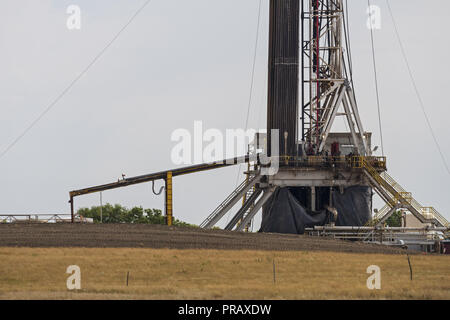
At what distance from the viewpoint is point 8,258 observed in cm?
4634

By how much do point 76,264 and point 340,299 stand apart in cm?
1419

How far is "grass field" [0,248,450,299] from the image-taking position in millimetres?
37438

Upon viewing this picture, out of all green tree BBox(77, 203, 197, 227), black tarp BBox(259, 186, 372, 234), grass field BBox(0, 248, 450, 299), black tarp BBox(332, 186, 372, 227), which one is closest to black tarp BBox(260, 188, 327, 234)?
black tarp BBox(259, 186, 372, 234)

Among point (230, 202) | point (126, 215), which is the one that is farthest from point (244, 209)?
point (126, 215)

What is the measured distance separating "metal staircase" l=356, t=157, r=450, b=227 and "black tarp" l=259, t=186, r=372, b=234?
140cm

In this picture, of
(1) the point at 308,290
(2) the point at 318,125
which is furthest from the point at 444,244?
(1) the point at 308,290

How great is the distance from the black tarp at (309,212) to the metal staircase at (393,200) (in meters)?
1.40

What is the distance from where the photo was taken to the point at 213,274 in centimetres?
4419

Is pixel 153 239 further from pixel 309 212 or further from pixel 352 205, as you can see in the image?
pixel 352 205

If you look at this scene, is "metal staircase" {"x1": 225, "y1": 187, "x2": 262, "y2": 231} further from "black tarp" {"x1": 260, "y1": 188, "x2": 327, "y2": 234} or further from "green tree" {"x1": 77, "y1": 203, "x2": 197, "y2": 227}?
"green tree" {"x1": 77, "y1": 203, "x2": 197, "y2": 227}

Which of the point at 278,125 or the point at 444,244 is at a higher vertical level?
the point at 278,125

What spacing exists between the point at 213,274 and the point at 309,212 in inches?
1006

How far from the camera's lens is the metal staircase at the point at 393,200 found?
67062 mm
